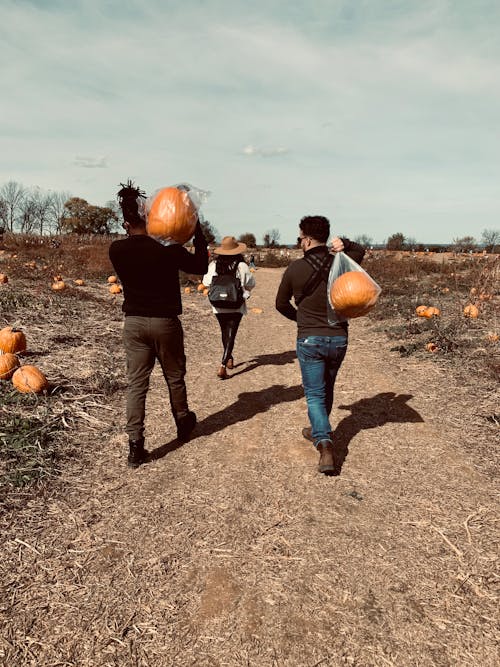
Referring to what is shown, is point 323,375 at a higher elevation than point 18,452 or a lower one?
higher

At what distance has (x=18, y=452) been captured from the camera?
167 inches

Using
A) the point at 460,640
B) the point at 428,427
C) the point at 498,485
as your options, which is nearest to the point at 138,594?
the point at 460,640

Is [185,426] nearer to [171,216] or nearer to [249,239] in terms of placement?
[171,216]

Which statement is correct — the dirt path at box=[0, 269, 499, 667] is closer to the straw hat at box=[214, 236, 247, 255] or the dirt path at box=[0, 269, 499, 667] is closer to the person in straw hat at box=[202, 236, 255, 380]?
the person in straw hat at box=[202, 236, 255, 380]

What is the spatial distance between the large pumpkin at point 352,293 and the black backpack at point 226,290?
301 cm

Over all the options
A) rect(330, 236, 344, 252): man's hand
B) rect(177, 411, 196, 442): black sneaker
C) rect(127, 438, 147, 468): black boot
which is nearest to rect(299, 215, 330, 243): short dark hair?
rect(330, 236, 344, 252): man's hand

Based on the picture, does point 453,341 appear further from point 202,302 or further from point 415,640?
point 202,302

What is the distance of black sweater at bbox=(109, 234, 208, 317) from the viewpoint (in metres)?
3.89

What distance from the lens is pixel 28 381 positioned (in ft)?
18.0

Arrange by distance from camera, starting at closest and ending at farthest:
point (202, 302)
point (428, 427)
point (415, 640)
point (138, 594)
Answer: point (415, 640), point (138, 594), point (428, 427), point (202, 302)

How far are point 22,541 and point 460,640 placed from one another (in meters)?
3.03

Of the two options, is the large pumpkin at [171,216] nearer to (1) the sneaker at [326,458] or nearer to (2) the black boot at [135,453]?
(2) the black boot at [135,453]

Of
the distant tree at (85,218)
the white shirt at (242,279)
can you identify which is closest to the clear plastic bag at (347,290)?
the white shirt at (242,279)

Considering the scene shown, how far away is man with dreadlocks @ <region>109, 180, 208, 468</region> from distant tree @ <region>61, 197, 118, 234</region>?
68550 mm
